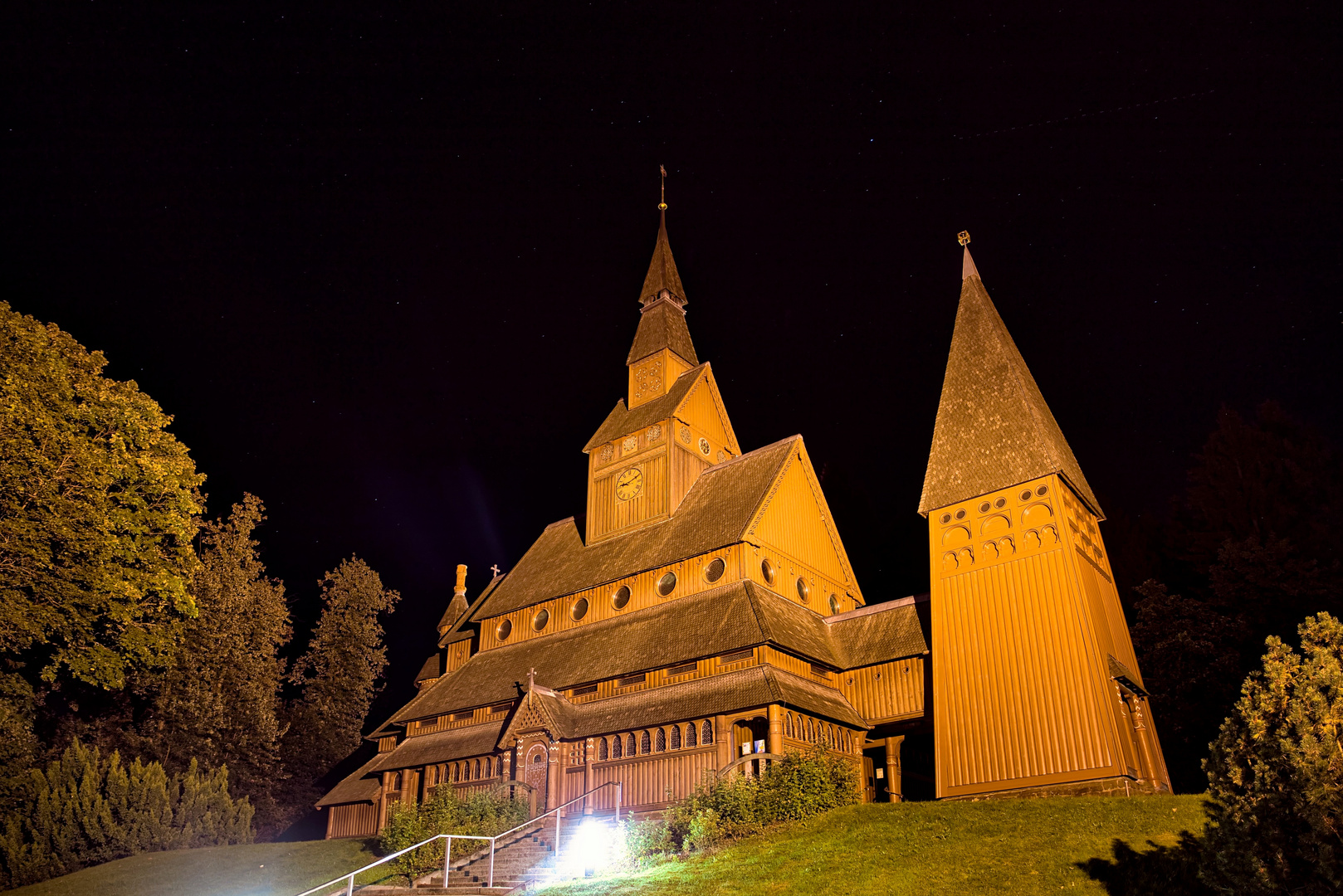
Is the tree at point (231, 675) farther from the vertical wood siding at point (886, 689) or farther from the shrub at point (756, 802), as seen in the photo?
the vertical wood siding at point (886, 689)

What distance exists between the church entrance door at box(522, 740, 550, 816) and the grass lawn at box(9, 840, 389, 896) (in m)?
4.95

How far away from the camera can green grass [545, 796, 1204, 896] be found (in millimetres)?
15148

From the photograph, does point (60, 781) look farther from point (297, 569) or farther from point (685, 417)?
point (297, 569)

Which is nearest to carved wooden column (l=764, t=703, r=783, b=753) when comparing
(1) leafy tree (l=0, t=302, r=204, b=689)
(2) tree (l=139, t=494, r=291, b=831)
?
(1) leafy tree (l=0, t=302, r=204, b=689)

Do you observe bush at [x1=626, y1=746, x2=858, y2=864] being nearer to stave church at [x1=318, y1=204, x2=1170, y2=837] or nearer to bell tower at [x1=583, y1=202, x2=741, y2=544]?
stave church at [x1=318, y1=204, x2=1170, y2=837]

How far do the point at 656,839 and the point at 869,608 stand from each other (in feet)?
39.1

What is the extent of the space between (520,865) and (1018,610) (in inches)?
527

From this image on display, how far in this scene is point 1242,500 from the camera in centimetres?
3531

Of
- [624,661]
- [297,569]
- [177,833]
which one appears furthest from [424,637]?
[624,661]

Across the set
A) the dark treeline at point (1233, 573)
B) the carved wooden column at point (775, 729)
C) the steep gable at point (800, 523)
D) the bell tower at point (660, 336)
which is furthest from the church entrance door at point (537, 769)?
the dark treeline at point (1233, 573)

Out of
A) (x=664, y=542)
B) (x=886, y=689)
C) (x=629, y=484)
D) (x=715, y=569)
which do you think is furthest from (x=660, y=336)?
(x=886, y=689)

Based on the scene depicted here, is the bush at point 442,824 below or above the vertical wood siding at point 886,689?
below

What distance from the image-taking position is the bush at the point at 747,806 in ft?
65.8

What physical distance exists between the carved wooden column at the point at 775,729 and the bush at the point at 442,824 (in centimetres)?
702
